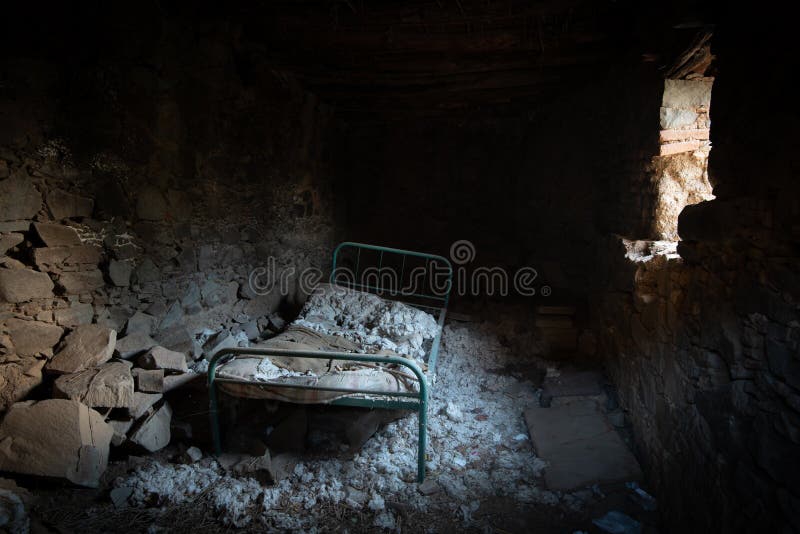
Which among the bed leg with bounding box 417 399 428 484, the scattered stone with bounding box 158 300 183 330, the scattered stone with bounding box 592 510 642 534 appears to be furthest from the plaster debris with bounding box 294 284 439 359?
the scattered stone with bounding box 592 510 642 534

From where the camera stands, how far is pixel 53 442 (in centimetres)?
272

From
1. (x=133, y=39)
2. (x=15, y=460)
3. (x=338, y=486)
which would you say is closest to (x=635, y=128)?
(x=338, y=486)

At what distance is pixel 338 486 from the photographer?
9.59ft

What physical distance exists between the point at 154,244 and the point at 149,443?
1689mm

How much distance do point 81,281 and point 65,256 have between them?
220 millimetres

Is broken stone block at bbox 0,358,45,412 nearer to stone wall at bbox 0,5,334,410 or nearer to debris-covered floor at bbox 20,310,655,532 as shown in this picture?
stone wall at bbox 0,5,334,410

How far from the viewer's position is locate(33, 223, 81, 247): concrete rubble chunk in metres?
3.13

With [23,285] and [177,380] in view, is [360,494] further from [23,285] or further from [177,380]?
[23,285]

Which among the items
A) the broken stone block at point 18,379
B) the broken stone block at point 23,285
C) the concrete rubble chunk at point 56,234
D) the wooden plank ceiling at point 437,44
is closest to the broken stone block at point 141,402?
the broken stone block at point 18,379

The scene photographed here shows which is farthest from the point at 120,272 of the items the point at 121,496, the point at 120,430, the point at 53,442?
the point at 121,496

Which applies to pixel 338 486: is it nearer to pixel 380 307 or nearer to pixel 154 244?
pixel 380 307

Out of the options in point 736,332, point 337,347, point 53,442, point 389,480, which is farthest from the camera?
point 337,347

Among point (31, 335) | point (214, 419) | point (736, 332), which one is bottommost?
point (214, 419)

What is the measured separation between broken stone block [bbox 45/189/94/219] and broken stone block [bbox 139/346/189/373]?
3.78 ft
